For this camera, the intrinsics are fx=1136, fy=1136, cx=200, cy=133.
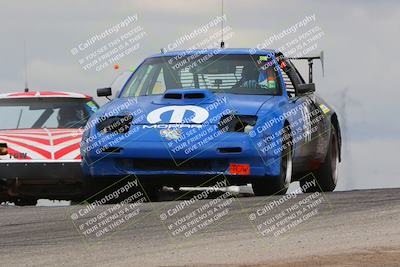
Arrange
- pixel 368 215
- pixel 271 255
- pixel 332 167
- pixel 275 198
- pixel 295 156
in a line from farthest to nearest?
pixel 332 167
pixel 295 156
pixel 275 198
pixel 368 215
pixel 271 255

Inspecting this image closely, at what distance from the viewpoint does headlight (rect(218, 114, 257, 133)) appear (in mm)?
10430

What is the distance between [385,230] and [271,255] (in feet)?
4.50

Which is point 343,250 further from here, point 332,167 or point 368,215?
point 332,167

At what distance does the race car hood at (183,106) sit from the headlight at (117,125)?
0.19 feet

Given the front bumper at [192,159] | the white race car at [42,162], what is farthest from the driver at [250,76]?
the white race car at [42,162]

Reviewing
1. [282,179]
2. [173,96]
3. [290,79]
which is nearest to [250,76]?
[290,79]

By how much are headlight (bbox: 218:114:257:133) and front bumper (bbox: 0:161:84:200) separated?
110 inches

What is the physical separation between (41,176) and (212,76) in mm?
2533

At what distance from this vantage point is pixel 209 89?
11.3 m

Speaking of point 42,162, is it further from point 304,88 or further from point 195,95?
point 304,88

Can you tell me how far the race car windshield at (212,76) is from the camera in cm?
1142

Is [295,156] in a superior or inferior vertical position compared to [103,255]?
inferior

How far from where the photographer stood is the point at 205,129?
10375 mm

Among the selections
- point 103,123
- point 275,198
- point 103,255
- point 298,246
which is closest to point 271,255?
point 298,246
